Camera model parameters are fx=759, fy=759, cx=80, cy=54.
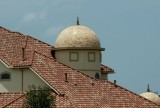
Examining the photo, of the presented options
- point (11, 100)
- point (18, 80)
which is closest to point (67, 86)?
point (18, 80)

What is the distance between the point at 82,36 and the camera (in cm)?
7181

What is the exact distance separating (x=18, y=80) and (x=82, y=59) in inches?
296

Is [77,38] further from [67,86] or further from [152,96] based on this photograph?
[152,96]

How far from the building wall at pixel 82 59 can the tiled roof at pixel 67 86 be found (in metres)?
2.05

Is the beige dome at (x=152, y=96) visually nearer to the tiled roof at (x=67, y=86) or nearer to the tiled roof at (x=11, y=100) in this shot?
the tiled roof at (x=67, y=86)

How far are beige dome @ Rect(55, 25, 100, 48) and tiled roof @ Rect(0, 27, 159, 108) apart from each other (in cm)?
238

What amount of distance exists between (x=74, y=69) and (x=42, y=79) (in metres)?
3.93

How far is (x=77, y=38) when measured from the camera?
235 ft

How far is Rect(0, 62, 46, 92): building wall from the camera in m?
66.8

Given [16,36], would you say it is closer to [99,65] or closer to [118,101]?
[99,65]

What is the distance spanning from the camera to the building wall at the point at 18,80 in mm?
66750

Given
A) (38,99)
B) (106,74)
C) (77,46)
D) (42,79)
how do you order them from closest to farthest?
(38,99) → (42,79) → (77,46) → (106,74)

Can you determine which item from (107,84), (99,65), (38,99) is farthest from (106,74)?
(38,99)

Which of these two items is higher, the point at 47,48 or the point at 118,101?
the point at 47,48
